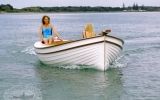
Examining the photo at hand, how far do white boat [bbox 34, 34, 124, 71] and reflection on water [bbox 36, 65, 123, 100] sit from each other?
0.35m

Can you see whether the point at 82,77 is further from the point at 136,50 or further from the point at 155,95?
the point at 136,50

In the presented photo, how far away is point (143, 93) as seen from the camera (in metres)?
13.5

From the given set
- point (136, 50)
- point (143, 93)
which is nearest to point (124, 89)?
point (143, 93)

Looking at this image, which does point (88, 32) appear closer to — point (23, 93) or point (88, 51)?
point (88, 51)

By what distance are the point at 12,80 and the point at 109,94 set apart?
3873 mm

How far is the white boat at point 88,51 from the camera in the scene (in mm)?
16453

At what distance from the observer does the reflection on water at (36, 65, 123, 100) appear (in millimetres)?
13305

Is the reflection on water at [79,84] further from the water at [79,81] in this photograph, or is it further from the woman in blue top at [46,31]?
the woman in blue top at [46,31]

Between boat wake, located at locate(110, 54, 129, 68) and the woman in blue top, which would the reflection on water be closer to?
boat wake, located at locate(110, 54, 129, 68)

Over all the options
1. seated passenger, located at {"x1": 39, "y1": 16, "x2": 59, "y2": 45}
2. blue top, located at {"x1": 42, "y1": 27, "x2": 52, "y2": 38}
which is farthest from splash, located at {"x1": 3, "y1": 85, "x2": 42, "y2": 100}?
blue top, located at {"x1": 42, "y1": 27, "x2": 52, "y2": 38}

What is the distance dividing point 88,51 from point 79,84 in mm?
1958

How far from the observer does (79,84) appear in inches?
594

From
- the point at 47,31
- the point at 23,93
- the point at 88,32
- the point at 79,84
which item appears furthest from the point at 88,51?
the point at 23,93

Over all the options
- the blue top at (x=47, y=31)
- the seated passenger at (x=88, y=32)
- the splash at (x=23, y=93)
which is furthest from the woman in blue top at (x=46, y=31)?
the splash at (x=23, y=93)
